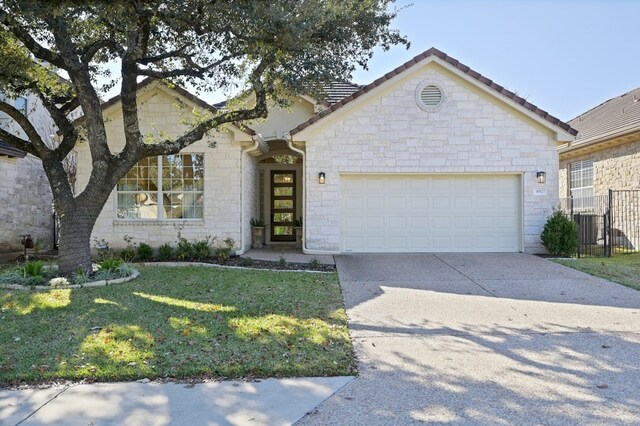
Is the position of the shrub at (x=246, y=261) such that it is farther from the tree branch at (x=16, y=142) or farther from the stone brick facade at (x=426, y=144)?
the tree branch at (x=16, y=142)

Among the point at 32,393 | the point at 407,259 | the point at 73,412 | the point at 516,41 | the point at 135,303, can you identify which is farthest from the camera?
the point at 516,41

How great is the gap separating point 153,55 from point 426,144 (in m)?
7.41

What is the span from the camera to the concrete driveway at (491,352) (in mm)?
3709

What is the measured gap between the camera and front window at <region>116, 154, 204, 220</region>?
12828mm

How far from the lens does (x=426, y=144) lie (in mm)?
12773

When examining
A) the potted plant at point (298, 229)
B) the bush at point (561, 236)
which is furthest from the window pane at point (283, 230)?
the bush at point (561, 236)

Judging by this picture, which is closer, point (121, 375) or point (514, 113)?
point (121, 375)

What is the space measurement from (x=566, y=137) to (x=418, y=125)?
160 inches

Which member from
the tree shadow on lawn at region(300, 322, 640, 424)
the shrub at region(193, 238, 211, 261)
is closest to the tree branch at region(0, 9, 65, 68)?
the shrub at region(193, 238, 211, 261)

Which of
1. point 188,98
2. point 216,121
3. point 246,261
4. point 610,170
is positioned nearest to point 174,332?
point 216,121

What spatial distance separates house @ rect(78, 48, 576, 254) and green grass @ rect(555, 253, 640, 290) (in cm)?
155

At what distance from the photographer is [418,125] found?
12.8 m

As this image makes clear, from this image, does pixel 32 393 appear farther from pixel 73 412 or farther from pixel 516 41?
pixel 516 41

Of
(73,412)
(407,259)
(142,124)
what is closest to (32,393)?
(73,412)
